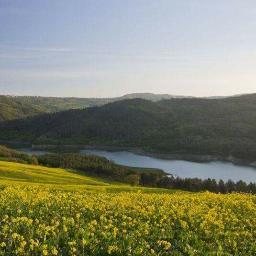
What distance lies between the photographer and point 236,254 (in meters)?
13.9

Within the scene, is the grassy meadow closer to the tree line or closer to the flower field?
the flower field

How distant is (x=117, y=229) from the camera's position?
14.4 meters

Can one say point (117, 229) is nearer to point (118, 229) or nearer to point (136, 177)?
point (118, 229)

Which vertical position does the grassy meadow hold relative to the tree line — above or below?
above

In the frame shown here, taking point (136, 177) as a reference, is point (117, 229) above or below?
above

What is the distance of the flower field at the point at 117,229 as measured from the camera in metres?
13.1

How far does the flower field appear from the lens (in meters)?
13.1

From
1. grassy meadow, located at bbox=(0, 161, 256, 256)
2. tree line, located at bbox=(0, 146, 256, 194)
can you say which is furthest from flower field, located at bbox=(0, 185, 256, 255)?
tree line, located at bbox=(0, 146, 256, 194)

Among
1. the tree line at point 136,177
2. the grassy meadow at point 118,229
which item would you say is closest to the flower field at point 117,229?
the grassy meadow at point 118,229

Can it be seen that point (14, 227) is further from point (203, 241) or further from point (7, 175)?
point (7, 175)

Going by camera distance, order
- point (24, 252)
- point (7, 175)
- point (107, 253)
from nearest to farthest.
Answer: point (24, 252)
point (107, 253)
point (7, 175)

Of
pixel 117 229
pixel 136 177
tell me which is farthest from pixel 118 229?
pixel 136 177

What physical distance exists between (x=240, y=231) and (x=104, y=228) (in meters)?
5.30

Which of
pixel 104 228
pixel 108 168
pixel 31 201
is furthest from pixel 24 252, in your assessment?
Answer: pixel 108 168
